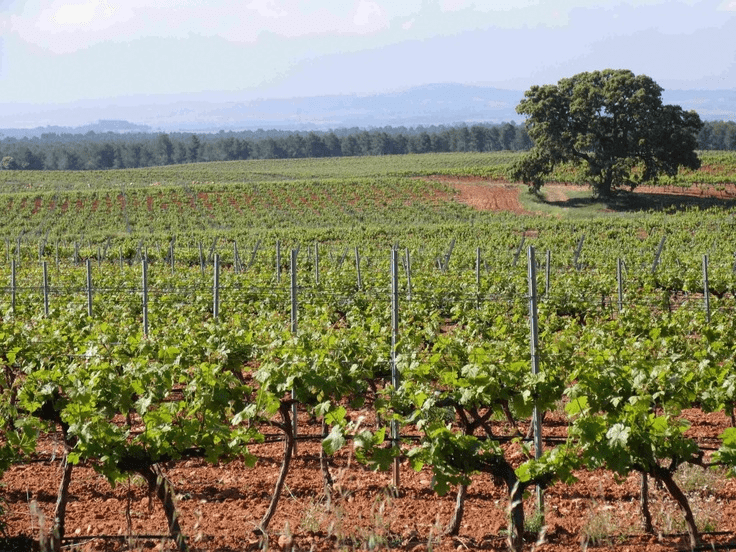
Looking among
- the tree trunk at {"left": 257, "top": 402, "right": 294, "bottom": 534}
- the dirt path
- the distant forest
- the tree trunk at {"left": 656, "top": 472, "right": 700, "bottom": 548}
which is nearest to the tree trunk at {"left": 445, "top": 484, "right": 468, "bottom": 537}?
the tree trunk at {"left": 257, "top": 402, "right": 294, "bottom": 534}

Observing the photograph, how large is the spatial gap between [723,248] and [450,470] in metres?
23.0

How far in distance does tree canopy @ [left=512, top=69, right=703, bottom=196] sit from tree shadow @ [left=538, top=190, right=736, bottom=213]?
36.1 inches

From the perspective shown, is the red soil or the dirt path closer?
the red soil

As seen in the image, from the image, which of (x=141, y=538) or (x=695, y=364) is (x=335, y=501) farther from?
(x=695, y=364)

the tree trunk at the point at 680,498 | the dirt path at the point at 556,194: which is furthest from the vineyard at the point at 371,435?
the dirt path at the point at 556,194

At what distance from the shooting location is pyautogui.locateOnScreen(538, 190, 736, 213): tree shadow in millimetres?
41312

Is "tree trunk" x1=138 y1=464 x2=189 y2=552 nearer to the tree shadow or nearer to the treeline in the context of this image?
the tree shadow

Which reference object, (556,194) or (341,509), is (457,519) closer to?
(341,509)

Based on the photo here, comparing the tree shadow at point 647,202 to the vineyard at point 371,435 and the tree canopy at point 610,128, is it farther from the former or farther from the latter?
the vineyard at point 371,435

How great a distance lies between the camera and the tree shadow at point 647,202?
41.3 meters

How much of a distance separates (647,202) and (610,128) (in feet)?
14.9

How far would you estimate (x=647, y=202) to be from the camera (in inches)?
1674

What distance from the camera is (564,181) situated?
52531 millimetres

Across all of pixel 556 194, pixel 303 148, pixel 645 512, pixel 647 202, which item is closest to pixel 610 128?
pixel 647 202
